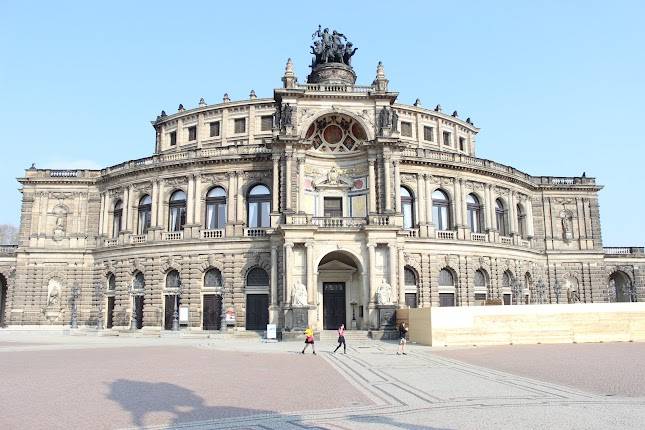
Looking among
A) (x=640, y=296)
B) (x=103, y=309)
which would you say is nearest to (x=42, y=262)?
(x=103, y=309)

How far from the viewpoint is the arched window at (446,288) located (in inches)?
1850

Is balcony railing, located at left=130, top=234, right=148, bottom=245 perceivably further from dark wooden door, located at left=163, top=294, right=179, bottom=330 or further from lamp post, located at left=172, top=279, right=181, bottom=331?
dark wooden door, located at left=163, top=294, right=179, bottom=330

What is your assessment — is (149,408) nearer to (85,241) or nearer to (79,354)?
(79,354)

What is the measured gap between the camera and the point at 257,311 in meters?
44.4

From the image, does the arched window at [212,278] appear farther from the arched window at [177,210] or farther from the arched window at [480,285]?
the arched window at [480,285]

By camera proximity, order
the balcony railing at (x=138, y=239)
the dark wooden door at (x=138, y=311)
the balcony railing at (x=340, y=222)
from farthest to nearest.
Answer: the balcony railing at (x=138, y=239) → the dark wooden door at (x=138, y=311) → the balcony railing at (x=340, y=222)

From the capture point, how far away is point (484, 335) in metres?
31.9

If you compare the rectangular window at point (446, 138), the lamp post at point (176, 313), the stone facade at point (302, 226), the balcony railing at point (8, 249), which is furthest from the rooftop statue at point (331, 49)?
the balcony railing at point (8, 249)

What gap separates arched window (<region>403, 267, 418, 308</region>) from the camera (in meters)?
46.0

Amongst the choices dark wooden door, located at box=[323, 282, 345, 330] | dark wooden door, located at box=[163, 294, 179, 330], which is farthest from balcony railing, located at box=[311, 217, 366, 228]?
dark wooden door, located at box=[163, 294, 179, 330]

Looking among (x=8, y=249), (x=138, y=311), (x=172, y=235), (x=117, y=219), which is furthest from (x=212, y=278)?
(x=8, y=249)

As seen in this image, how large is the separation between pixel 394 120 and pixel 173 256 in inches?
873

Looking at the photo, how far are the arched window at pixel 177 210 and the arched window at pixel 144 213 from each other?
237 centimetres

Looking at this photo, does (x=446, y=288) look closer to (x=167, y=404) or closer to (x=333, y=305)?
(x=333, y=305)
